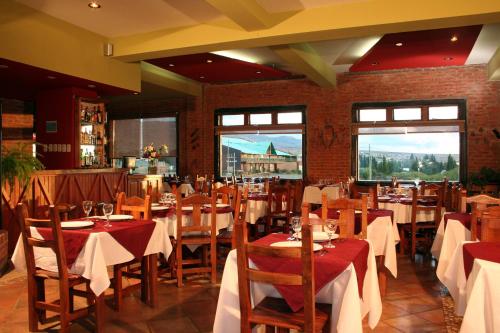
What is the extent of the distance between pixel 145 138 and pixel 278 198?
22.8ft

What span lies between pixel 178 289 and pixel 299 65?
16.8 feet

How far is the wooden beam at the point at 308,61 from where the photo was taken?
764 cm

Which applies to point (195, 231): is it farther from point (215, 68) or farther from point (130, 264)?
point (215, 68)

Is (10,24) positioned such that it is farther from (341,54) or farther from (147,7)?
(341,54)

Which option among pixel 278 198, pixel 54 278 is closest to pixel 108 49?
pixel 278 198

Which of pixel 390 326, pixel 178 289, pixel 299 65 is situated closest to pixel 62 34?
pixel 299 65

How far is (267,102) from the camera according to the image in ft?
38.3

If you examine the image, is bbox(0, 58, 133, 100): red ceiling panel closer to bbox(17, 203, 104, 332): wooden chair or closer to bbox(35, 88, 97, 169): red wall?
bbox(35, 88, 97, 169): red wall

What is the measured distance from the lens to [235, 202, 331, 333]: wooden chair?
2334mm

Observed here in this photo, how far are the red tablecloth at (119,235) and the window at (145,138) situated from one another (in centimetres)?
863
